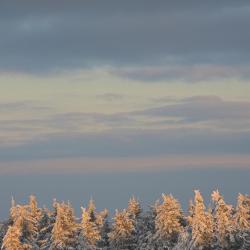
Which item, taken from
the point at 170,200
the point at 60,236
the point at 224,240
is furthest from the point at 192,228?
the point at 60,236

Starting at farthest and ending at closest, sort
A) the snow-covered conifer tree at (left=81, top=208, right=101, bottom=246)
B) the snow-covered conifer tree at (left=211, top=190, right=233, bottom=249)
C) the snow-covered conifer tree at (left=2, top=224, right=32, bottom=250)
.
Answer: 1. the snow-covered conifer tree at (left=81, top=208, right=101, bottom=246)
2. the snow-covered conifer tree at (left=2, top=224, right=32, bottom=250)
3. the snow-covered conifer tree at (left=211, top=190, right=233, bottom=249)

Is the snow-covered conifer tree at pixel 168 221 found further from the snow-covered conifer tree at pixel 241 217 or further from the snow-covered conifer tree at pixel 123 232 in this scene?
the snow-covered conifer tree at pixel 241 217

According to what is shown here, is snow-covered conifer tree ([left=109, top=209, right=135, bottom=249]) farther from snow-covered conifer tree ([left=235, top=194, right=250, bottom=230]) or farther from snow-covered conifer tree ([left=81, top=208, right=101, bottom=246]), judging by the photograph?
snow-covered conifer tree ([left=235, top=194, right=250, bottom=230])

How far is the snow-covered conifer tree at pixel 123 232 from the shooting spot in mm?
92750

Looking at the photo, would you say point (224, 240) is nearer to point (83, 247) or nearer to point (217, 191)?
point (217, 191)

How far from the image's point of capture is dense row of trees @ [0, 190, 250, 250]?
70500mm

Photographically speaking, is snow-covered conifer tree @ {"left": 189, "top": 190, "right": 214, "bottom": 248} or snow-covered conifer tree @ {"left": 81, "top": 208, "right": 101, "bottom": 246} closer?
snow-covered conifer tree @ {"left": 189, "top": 190, "right": 214, "bottom": 248}

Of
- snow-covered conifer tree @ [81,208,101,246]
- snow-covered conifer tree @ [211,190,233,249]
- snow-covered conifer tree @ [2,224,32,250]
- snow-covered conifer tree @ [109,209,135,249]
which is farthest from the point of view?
snow-covered conifer tree @ [109,209,135,249]

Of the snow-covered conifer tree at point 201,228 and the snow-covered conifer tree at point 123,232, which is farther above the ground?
the snow-covered conifer tree at point 123,232

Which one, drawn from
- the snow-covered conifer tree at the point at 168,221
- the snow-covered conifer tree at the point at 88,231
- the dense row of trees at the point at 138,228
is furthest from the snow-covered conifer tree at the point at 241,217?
the snow-covered conifer tree at the point at 88,231

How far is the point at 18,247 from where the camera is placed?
81062 millimetres

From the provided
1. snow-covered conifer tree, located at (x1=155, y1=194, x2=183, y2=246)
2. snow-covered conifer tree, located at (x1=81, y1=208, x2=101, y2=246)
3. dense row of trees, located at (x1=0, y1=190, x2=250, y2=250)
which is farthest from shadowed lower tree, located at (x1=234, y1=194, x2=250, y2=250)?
snow-covered conifer tree, located at (x1=81, y1=208, x2=101, y2=246)

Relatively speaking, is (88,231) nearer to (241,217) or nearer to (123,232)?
(123,232)

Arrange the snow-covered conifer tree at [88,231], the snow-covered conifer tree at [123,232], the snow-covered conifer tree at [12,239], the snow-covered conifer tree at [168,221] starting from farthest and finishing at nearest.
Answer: the snow-covered conifer tree at [123,232] → the snow-covered conifer tree at [88,231] → the snow-covered conifer tree at [168,221] → the snow-covered conifer tree at [12,239]
